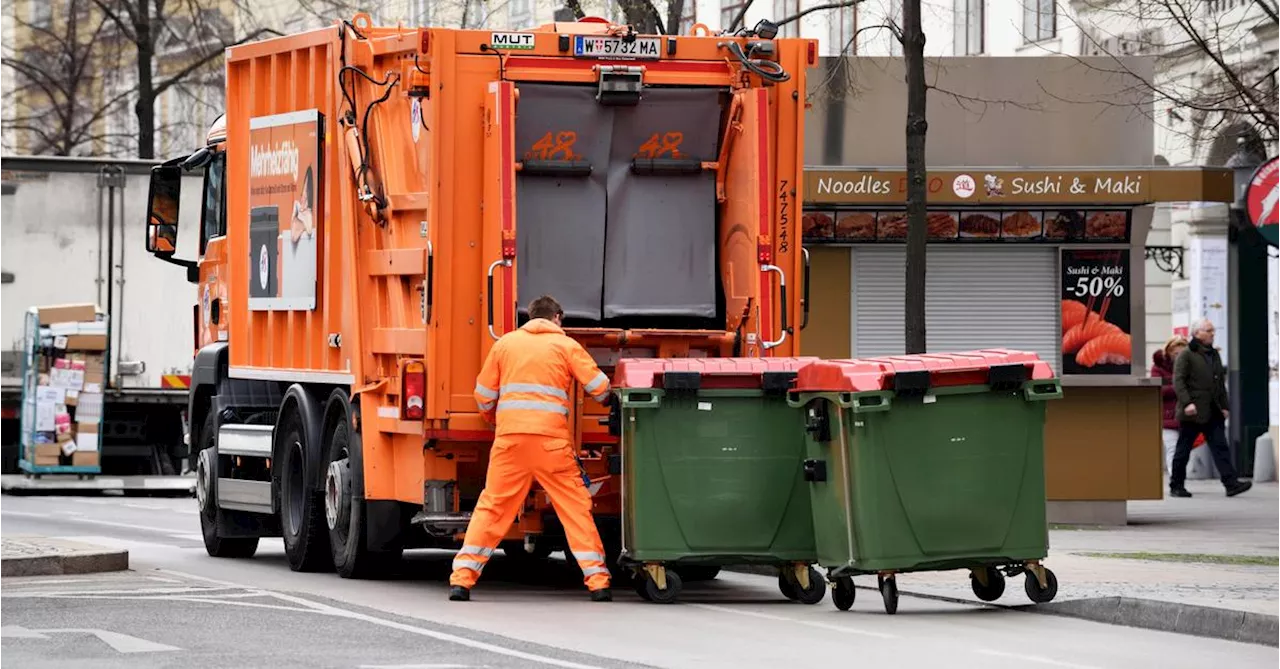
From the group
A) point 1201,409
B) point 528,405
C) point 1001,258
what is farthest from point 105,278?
point 528,405

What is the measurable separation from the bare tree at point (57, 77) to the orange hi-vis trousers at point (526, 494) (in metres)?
23.4

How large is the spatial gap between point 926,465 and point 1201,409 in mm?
12391

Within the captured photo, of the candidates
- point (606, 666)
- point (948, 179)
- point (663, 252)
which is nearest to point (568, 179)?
point (663, 252)

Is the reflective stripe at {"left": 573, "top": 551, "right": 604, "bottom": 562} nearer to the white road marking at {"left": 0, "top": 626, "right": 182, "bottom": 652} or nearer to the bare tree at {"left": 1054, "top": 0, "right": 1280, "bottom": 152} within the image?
the white road marking at {"left": 0, "top": 626, "right": 182, "bottom": 652}

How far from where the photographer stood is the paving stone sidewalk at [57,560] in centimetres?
1414

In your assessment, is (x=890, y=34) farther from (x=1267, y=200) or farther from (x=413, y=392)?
(x=413, y=392)

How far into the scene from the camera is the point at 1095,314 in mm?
20531

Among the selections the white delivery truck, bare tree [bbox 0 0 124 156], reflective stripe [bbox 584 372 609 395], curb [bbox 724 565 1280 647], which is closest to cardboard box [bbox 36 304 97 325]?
the white delivery truck

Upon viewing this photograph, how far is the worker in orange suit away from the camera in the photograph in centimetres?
1278

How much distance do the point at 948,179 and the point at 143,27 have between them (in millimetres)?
16300

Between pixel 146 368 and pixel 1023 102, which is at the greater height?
pixel 1023 102

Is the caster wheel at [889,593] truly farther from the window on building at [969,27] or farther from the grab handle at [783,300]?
the window on building at [969,27]

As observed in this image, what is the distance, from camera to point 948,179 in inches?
793

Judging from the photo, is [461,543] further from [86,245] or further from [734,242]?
[86,245]
